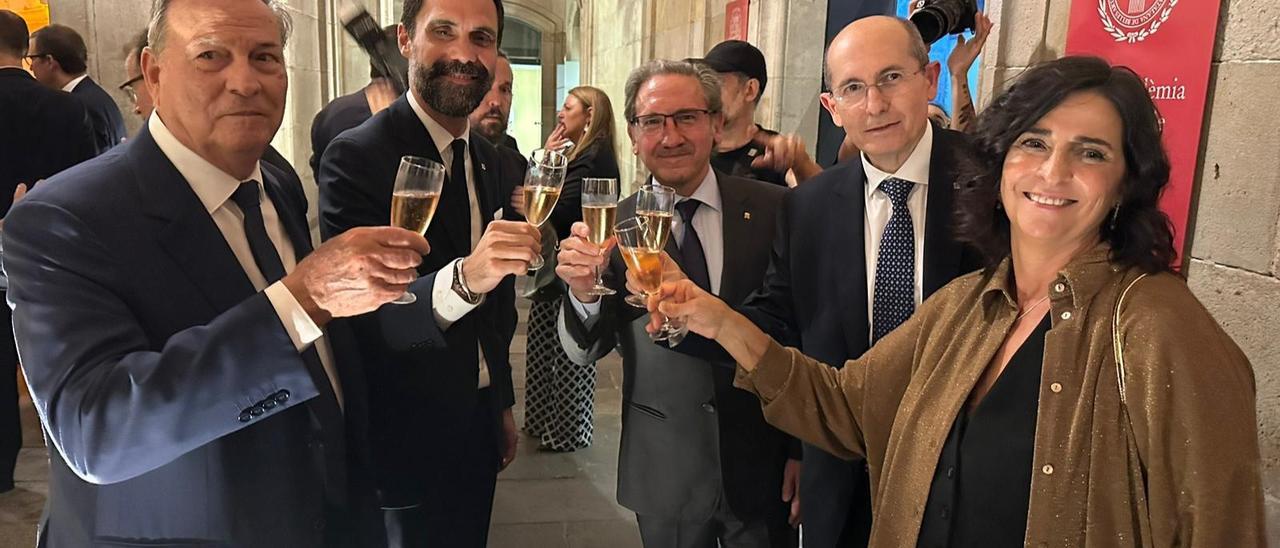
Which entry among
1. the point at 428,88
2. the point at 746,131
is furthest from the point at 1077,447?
the point at 746,131

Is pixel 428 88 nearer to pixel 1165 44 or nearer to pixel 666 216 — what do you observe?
pixel 666 216

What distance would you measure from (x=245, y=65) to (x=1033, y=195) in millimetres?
1437

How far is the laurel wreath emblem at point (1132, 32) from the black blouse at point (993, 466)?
1346 mm

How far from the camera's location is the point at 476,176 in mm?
2295

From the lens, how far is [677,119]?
235 cm

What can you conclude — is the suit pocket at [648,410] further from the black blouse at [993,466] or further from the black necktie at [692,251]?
the black blouse at [993,466]

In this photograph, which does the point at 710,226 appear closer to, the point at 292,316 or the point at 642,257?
the point at 642,257

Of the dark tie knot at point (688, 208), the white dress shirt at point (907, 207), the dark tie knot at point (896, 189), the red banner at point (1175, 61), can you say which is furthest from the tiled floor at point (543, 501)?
the red banner at point (1175, 61)

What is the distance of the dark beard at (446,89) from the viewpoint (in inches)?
86.4

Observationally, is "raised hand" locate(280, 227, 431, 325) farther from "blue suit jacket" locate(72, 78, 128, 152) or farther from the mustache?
"blue suit jacket" locate(72, 78, 128, 152)

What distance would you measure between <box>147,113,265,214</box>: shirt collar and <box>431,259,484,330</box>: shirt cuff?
539mm

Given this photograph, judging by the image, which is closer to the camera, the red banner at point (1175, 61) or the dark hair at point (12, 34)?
the red banner at point (1175, 61)

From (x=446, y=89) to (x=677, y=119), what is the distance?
0.65 meters

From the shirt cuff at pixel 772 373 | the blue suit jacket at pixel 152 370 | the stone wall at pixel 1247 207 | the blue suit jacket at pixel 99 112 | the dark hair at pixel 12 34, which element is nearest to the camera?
the blue suit jacket at pixel 152 370
